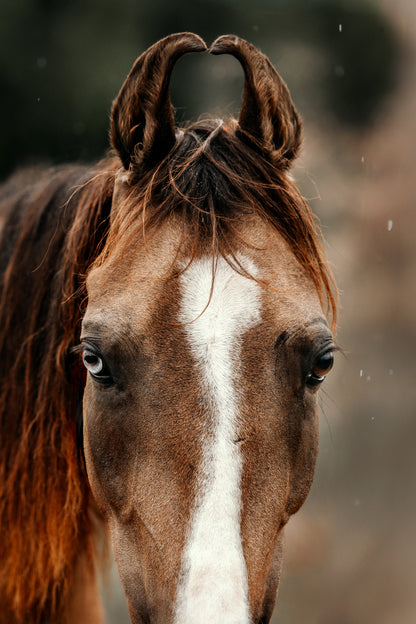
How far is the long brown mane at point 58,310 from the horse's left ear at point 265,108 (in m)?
0.04

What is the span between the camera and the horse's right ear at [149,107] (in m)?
1.34

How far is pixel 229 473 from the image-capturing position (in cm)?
105

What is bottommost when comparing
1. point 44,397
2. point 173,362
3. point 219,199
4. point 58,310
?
point 44,397

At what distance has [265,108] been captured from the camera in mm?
1432

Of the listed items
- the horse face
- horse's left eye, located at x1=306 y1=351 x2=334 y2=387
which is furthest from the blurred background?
horse's left eye, located at x1=306 y1=351 x2=334 y2=387

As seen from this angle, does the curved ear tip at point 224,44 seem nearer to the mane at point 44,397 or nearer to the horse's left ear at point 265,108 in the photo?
the horse's left ear at point 265,108

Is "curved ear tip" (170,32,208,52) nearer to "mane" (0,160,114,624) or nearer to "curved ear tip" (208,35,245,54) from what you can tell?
"curved ear tip" (208,35,245,54)

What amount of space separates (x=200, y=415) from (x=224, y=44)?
845 mm

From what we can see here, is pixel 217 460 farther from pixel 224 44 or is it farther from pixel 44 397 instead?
pixel 224 44

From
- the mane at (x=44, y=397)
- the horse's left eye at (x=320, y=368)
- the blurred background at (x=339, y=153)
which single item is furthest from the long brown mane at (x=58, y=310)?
the blurred background at (x=339, y=153)

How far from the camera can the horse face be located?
1.03 metres

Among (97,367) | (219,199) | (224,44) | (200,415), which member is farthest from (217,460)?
(224,44)

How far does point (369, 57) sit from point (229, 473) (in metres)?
6.00

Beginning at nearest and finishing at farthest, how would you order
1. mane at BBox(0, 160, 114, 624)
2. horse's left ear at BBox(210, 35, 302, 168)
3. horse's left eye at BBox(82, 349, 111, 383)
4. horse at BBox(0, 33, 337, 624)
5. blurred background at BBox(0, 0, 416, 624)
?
horse at BBox(0, 33, 337, 624) < horse's left eye at BBox(82, 349, 111, 383) < horse's left ear at BBox(210, 35, 302, 168) < mane at BBox(0, 160, 114, 624) < blurred background at BBox(0, 0, 416, 624)
